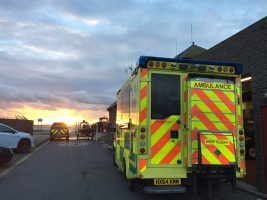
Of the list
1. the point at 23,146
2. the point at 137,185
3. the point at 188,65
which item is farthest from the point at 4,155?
the point at 188,65

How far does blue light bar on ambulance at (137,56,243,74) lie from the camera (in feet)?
25.6

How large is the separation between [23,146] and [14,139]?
2.76ft

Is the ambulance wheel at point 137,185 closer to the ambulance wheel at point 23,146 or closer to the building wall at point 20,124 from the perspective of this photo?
the ambulance wheel at point 23,146

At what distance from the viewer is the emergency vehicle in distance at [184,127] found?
7.59 metres

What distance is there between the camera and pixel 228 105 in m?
7.96

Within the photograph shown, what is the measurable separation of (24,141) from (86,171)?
8452 millimetres

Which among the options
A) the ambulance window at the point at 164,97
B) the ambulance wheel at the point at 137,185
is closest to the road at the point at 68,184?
the ambulance wheel at the point at 137,185

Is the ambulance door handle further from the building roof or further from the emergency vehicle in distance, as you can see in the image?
the building roof

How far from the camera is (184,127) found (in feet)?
25.7

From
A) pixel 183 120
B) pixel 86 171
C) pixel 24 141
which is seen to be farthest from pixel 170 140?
pixel 24 141

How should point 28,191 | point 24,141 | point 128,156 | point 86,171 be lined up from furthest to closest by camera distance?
1. point 24,141
2. point 86,171
3. point 28,191
4. point 128,156

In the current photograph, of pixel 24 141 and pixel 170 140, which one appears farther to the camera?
pixel 24 141

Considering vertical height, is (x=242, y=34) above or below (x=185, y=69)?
above

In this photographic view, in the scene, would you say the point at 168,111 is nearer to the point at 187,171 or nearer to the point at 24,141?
the point at 187,171
